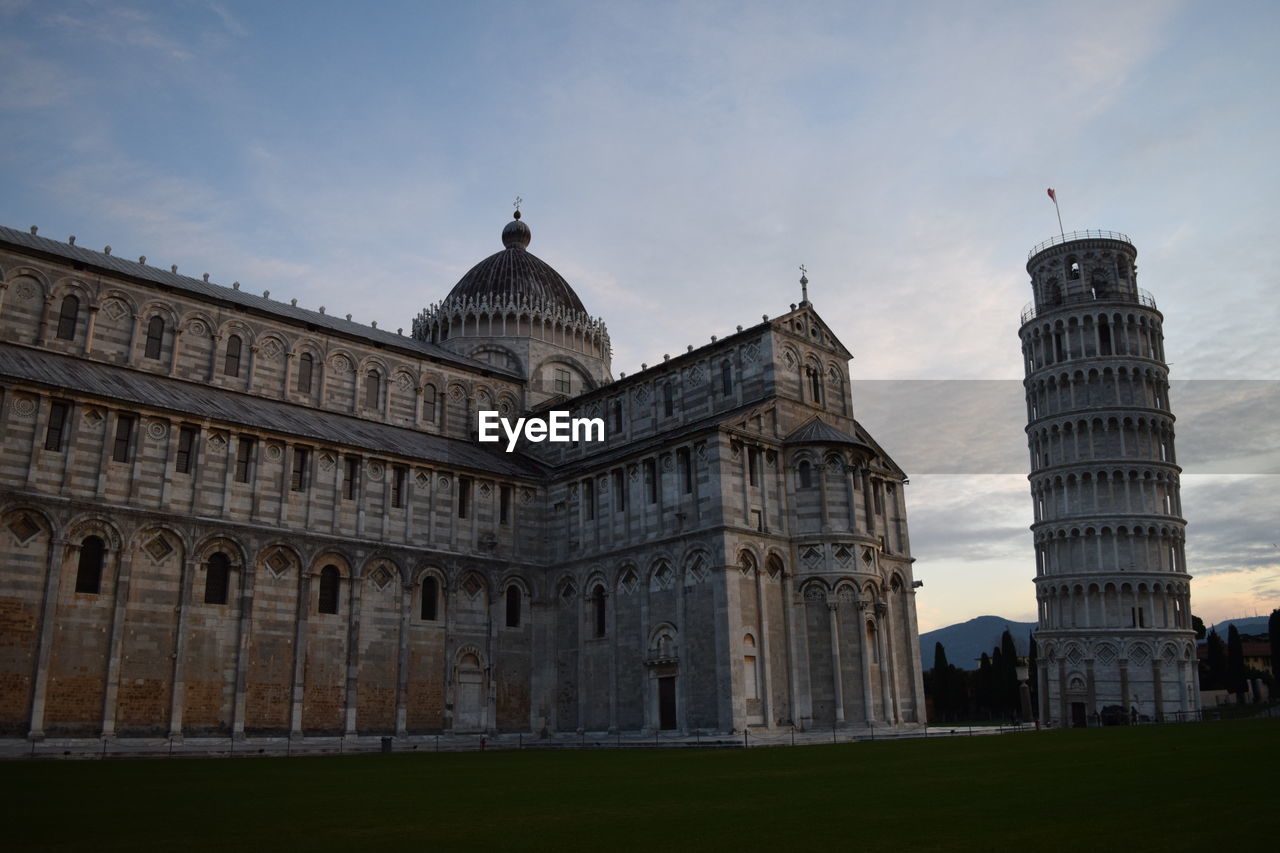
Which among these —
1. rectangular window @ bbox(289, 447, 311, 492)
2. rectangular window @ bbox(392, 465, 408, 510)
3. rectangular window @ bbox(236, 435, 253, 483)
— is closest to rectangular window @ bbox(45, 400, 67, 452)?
rectangular window @ bbox(236, 435, 253, 483)

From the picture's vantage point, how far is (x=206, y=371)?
151 ft

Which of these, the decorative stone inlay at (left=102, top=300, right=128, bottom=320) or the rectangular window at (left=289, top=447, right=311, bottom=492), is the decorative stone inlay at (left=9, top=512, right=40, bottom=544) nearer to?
the rectangular window at (left=289, top=447, right=311, bottom=492)

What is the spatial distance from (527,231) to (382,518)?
2922cm

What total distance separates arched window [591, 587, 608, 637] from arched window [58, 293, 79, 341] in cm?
2508

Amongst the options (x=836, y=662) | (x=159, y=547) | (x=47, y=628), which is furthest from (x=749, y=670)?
(x=47, y=628)

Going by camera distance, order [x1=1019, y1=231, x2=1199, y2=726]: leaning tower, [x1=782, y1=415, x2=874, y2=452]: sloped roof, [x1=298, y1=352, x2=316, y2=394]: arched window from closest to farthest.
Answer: [x1=782, y1=415, x2=874, y2=452]: sloped roof < [x1=298, y1=352, x2=316, y2=394]: arched window < [x1=1019, y1=231, x2=1199, y2=726]: leaning tower

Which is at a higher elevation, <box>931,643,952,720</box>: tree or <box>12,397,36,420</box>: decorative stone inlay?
<box>12,397,36,420</box>: decorative stone inlay

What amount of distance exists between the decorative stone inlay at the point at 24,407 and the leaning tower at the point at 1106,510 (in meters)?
63.8

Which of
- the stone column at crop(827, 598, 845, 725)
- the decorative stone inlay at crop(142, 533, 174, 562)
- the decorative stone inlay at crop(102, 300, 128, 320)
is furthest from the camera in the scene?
the decorative stone inlay at crop(102, 300, 128, 320)

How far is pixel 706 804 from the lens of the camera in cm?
1506

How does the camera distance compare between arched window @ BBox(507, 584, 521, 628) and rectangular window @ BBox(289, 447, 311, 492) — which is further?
arched window @ BBox(507, 584, 521, 628)

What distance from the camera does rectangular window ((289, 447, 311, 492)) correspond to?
139 feet

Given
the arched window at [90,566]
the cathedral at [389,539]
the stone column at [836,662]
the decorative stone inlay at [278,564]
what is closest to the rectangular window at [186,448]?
the cathedral at [389,539]

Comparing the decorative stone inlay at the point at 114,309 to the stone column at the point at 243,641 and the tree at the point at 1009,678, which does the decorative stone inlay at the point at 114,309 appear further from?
the tree at the point at 1009,678
